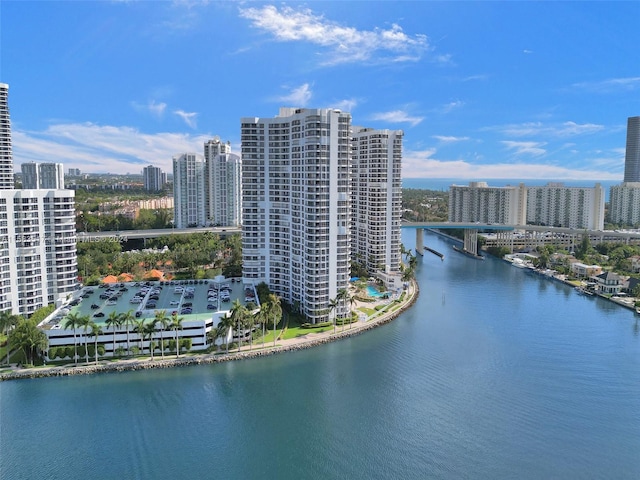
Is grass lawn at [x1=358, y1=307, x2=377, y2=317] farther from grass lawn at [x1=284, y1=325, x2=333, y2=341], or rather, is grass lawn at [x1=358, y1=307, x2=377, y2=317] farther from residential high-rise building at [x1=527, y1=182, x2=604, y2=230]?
residential high-rise building at [x1=527, y1=182, x2=604, y2=230]

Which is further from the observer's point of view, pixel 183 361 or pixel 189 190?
pixel 189 190

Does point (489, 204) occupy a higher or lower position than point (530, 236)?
higher

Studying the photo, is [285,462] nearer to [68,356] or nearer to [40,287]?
[68,356]

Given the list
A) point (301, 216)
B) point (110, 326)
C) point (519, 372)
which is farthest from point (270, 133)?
point (519, 372)

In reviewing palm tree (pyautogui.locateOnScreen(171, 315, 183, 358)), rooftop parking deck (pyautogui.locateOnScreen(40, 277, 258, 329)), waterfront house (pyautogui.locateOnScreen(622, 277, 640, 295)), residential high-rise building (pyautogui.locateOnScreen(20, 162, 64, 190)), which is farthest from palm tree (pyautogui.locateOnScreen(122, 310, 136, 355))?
residential high-rise building (pyautogui.locateOnScreen(20, 162, 64, 190))

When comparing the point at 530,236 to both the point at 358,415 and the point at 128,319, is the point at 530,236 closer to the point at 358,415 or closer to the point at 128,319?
the point at 358,415

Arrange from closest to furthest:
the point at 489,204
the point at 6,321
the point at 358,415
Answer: the point at 358,415, the point at 6,321, the point at 489,204

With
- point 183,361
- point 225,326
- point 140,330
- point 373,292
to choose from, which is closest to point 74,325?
point 140,330
